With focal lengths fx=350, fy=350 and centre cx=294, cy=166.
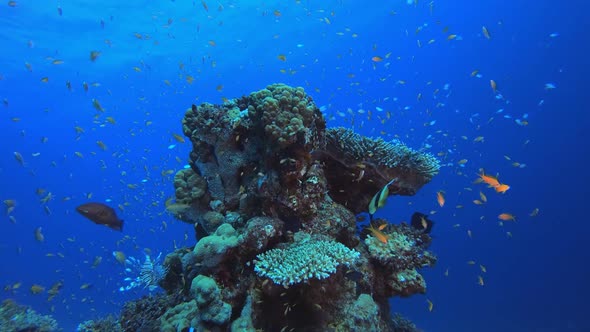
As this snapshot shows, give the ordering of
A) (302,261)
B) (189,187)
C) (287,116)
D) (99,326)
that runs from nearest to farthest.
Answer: (302,261) → (287,116) → (189,187) → (99,326)

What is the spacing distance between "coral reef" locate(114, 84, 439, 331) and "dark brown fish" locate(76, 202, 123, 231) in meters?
1.04

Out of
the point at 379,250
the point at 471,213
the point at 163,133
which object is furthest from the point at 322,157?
the point at 471,213

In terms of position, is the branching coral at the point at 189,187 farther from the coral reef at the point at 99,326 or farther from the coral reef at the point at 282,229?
the coral reef at the point at 99,326

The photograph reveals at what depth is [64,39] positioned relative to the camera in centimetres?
3509

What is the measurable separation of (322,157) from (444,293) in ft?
188

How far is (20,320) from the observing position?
35.0 feet

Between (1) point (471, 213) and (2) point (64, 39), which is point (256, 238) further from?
(1) point (471, 213)

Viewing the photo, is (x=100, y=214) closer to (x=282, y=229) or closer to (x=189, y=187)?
(x=189, y=187)

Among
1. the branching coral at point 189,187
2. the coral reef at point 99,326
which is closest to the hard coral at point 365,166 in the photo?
the branching coral at point 189,187

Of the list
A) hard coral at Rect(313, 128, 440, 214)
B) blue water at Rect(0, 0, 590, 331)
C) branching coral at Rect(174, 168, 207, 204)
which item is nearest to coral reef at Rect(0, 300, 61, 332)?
branching coral at Rect(174, 168, 207, 204)

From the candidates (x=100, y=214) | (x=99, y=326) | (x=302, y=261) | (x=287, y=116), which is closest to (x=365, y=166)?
(x=287, y=116)

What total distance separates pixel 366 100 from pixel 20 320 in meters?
60.7

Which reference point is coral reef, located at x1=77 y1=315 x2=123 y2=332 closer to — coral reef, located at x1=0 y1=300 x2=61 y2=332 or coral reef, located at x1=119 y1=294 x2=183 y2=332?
coral reef, located at x1=119 y1=294 x2=183 y2=332

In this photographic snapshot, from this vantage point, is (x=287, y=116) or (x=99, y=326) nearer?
(x=287, y=116)
